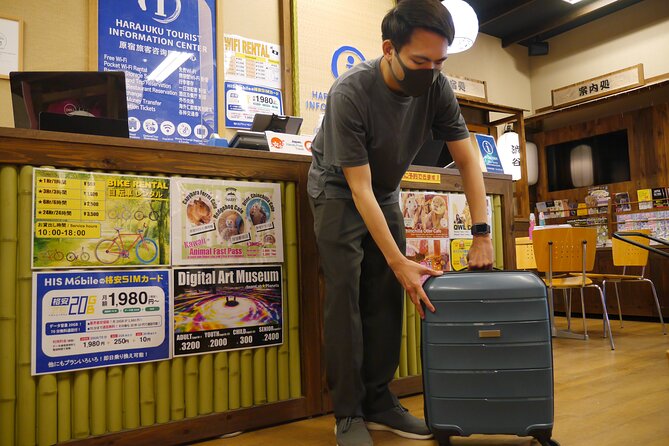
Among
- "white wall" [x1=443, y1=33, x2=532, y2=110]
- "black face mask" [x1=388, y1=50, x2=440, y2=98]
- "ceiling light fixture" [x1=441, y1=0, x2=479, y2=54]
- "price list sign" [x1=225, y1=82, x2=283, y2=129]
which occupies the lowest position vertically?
"black face mask" [x1=388, y1=50, x2=440, y2=98]

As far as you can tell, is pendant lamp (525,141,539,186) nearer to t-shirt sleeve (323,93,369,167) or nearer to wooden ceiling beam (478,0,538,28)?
wooden ceiling beam (478,0,538,28)

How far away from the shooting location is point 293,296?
1.90 m

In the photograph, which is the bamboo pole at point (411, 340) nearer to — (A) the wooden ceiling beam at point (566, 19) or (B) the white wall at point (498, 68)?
(B) the white wall at point (498, 68)

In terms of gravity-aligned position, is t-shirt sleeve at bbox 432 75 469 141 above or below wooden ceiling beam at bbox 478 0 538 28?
below

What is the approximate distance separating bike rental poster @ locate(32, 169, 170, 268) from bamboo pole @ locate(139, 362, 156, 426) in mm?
316

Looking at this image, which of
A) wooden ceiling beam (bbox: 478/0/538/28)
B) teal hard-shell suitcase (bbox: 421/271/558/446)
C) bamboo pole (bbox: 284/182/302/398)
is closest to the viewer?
teal hard-shell suitcase (bbox: 421/271/558/446)

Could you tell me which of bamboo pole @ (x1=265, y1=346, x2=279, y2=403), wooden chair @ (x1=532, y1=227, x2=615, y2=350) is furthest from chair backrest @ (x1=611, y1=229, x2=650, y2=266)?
bamboo pole @ (x1=265, y1=346, x2=279, y2=403)

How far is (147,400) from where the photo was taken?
5.29 ft

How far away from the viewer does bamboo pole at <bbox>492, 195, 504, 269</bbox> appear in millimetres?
2396

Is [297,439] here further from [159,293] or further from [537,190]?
[537,190]

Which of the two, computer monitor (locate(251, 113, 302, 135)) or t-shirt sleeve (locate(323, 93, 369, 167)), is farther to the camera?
computer monitor (locate(251, 113, 302, 135))

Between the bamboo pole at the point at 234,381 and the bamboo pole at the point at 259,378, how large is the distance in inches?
2.3

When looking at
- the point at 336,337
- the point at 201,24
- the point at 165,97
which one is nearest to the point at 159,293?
the point at 336,337

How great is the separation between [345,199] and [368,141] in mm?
186
